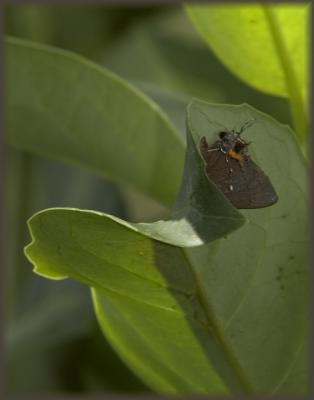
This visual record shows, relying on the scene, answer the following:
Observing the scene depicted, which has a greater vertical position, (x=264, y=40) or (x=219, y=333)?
(x=264, y=40)

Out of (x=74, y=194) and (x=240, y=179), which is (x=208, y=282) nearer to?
(x=240, y=179)

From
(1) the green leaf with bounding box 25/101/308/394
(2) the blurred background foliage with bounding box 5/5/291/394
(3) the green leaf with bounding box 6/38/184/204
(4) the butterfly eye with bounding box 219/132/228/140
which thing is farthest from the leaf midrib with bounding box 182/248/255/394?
(2) the blurred background foliage with bounding box 5/5/291/394

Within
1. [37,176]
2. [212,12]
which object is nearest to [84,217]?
[212,12]

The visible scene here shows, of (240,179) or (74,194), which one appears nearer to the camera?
(240,179)

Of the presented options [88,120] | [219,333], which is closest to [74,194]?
[88,120]

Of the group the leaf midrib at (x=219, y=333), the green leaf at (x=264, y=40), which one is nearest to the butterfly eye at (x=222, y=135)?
the leaf midrib at (x=219, y=333)

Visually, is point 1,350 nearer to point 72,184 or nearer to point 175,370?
point 175,370

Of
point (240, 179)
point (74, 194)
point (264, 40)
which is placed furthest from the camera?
point (74, 194)
